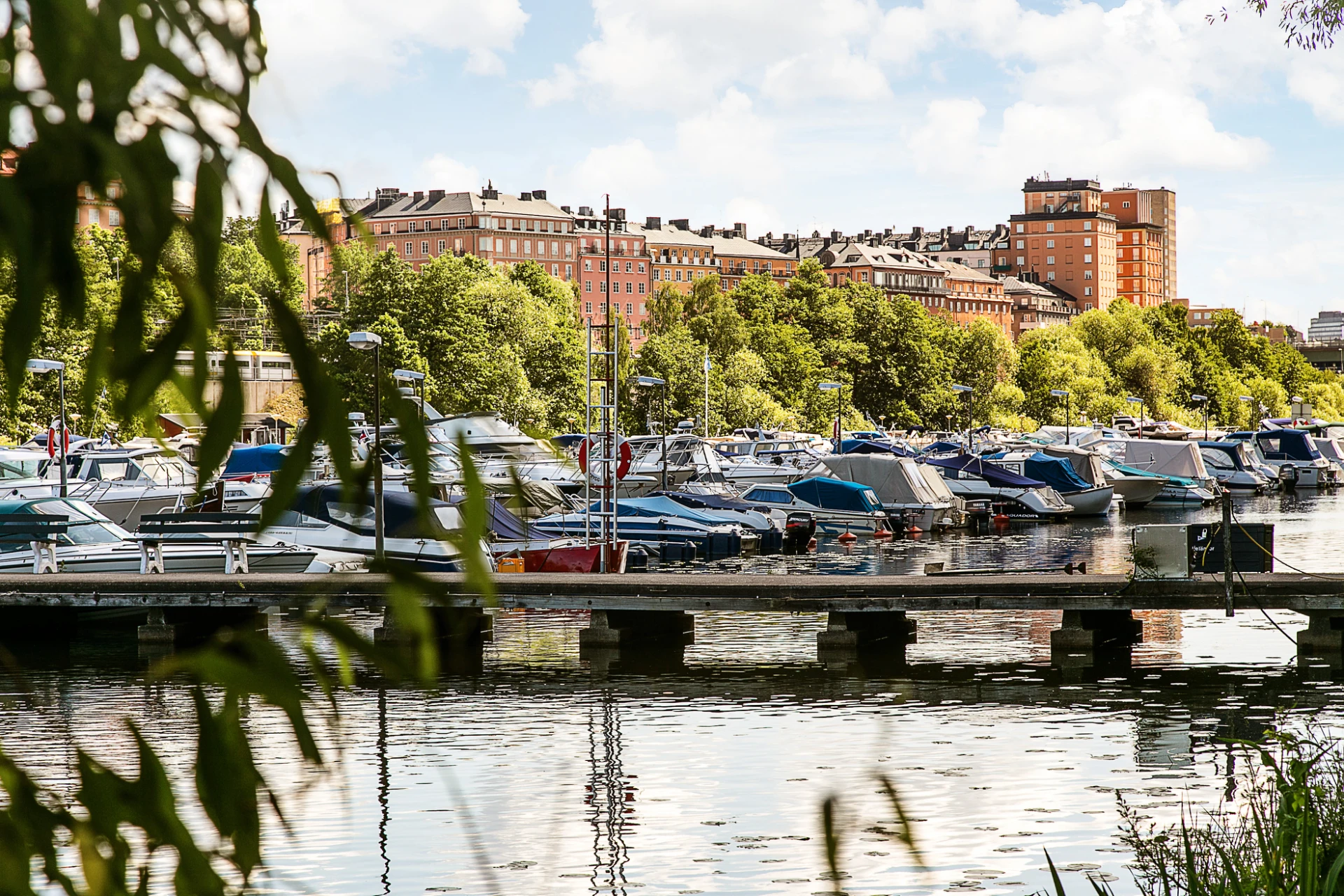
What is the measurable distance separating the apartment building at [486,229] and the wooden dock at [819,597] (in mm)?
153889

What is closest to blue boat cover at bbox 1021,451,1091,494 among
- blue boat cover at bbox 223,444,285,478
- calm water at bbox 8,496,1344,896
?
blue boat cover at bbox 223,444,285,478

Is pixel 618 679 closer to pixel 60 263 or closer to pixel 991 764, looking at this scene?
pixel 991 764

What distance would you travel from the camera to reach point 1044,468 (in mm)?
63094

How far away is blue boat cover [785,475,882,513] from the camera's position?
50688 millimetres

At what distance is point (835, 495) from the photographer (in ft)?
167

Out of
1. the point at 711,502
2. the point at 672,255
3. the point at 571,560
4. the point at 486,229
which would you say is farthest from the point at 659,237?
the point at 571,560

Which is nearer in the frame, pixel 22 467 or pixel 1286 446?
pixel 22 467

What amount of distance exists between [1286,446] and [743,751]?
77.0m

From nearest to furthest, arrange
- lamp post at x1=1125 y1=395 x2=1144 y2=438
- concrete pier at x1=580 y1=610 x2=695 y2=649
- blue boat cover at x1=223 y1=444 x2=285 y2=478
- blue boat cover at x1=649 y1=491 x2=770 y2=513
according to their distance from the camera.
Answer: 1. concrete pier at x1=580 y1=610 x2=695 y2=649
2. blue boat cover at x1=223 y1=444 x2=285 y2=478
3. blue boat cover at x1=649 y1=491 x2=770 y2=513
4. lamp post at x1=1125 y1=395 x2=1144 y2=438

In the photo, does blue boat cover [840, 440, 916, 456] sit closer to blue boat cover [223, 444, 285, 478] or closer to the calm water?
blue boat cover [223, 444, 285, 478]

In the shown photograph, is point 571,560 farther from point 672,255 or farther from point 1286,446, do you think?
point 672,255

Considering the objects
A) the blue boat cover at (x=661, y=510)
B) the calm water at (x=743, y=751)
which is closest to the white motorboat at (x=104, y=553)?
the calm water at (x=743, y=751)

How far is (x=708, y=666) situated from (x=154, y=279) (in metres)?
21.8

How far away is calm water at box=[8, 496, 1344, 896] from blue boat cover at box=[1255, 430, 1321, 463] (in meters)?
62.5
